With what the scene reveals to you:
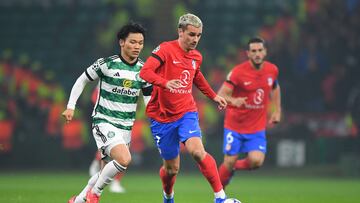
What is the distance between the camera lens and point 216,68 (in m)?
23.2

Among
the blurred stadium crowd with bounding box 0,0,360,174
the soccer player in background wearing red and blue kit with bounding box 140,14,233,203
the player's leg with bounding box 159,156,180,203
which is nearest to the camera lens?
the soccer player in background wearing red and blue kit with bounding box 140,14,233,203

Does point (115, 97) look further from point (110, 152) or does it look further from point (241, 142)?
point (241, 142)

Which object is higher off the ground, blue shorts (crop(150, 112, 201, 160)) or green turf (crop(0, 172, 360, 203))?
blue shorts (crop(150, 112, 201, 160))

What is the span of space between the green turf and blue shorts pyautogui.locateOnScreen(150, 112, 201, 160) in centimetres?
230

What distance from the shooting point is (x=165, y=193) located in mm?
10094

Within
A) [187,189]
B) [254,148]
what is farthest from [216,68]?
[254,148]

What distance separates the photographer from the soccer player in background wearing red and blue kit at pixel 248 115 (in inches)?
503

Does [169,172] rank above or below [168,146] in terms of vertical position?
below

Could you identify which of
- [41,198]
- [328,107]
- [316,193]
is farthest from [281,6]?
[41,198]

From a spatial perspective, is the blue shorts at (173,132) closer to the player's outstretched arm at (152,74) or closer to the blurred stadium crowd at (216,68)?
the player's outstretched arm at (152,74)

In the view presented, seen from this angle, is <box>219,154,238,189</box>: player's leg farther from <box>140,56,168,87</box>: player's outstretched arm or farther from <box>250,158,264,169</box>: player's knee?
<box>140,56,168,87</box>: player's outstretched arm

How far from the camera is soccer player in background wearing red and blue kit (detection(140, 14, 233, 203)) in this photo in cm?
952

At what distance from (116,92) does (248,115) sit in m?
3.57

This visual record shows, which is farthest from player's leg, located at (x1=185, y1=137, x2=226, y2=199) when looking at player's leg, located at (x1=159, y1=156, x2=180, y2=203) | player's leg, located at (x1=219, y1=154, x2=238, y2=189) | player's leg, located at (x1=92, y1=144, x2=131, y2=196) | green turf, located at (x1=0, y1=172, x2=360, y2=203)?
player's leg, located at (x1=219, y1=154, x2=238, y2=189)
